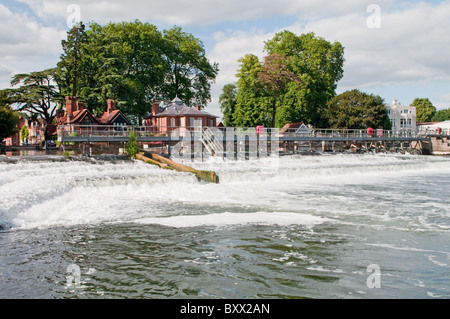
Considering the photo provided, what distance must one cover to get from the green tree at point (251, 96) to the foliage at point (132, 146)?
27205 mm

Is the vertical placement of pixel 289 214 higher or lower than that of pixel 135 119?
lower

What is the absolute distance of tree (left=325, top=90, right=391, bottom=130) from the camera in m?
57.9

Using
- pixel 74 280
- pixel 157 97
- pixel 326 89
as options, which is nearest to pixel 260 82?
pixel 326 89

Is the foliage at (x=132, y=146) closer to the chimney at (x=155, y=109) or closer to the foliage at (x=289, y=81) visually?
the chimney at (x=155, y=109)

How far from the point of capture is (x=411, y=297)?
7211 millimetres

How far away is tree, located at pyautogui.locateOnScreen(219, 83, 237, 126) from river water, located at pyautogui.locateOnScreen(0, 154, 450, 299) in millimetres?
51155

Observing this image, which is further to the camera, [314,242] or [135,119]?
[135,119]

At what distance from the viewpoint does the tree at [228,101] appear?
71.6 meters

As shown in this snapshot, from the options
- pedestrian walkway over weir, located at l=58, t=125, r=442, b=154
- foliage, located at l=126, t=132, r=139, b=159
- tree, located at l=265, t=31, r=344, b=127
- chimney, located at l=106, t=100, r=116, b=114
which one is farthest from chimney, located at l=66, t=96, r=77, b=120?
tree, located at l=265, t=31, r=344, b=127

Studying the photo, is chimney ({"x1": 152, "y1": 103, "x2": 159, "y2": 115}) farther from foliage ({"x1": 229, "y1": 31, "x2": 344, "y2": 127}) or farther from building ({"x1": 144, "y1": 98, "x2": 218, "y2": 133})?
foliage ({"x1": 229, "y1": 31, "x2": 344, "y2": 127})

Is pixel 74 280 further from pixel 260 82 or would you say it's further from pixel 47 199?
pixel 260 82

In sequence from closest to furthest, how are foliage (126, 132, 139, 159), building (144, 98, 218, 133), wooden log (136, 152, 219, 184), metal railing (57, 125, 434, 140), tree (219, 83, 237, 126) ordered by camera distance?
1. wooden log (136, 152, 219, 184)
2. foliage (126, 132, 139, 159)
3. metal railing (57, 125, 434, 140)
4. building (144, 98, 218, 133)
5. tree (219, 83, 237, 126)

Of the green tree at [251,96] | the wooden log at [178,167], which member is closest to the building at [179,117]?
A: the green tree at [251,96]

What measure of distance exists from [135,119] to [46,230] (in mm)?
49632
